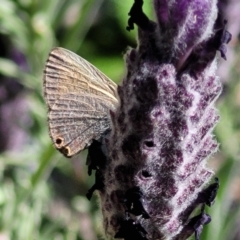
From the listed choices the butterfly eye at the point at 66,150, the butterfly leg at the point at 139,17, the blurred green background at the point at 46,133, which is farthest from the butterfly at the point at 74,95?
the blurred green background at the point at 46,133

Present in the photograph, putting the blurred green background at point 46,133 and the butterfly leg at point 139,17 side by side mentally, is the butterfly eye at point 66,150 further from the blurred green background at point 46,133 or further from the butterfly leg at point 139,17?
the blurred green background at point 46,133

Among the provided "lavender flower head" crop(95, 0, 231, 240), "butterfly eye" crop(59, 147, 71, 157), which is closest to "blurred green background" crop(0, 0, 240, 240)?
"butterfly eye" crop(59, 147, 71, 157)

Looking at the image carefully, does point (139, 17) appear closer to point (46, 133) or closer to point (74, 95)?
point (74, 95)

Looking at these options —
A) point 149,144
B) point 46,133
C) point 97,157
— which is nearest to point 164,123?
point 149,144

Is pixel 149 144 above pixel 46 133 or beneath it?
above

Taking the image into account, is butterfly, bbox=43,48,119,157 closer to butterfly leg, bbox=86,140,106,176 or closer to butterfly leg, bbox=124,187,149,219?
butterfly leg, bbox=86,140,106,176

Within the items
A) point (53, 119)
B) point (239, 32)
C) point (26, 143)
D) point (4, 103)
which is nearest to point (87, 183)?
point (26, 143)
